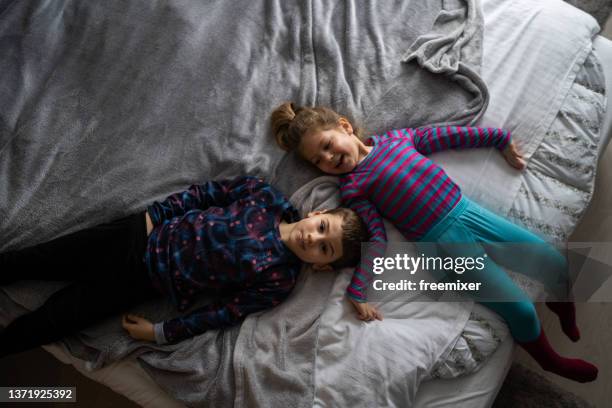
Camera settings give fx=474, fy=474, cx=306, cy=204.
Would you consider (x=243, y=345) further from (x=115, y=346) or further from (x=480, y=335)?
(x=480, y=335)

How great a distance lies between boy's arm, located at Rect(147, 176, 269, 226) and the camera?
4.09 ft

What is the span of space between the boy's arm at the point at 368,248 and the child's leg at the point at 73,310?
53 centimetres

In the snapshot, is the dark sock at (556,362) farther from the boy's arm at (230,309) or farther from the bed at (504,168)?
the boy's arm at (230,309)

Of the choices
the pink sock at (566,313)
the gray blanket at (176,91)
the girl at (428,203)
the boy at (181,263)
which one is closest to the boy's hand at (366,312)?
the girl at (428,203)

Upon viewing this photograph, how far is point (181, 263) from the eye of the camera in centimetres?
119

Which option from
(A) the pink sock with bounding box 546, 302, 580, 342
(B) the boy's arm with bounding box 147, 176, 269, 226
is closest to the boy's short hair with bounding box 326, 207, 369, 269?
(B) the boy's arm with bounding box 147, 176, 269, 226

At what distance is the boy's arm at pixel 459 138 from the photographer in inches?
49.0

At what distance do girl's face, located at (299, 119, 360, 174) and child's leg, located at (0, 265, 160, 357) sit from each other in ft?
1.72

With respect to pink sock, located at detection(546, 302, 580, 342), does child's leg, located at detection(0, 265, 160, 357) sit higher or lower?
higher

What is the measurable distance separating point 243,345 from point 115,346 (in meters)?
0.32

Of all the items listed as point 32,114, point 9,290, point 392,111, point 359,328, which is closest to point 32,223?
point 9,290

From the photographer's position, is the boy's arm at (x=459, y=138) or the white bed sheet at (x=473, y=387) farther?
the boy's arm at (x=459, y=138)

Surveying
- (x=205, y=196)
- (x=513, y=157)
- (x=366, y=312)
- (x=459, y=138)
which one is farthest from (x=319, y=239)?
(x=513, y=157)

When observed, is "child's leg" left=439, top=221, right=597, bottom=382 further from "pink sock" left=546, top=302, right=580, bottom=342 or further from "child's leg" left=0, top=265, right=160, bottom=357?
"child's leg" left=0, top=265, right=160, bottom=357
